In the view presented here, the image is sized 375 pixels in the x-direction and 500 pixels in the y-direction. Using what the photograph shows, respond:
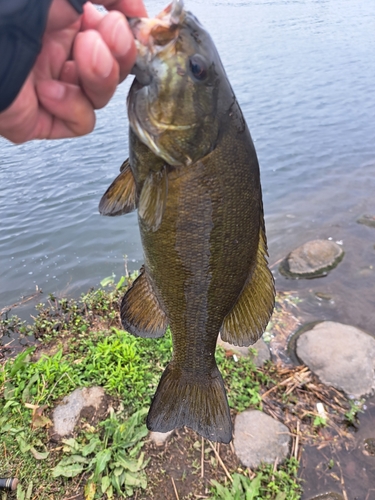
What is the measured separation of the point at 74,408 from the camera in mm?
3926

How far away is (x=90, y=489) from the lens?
336cm

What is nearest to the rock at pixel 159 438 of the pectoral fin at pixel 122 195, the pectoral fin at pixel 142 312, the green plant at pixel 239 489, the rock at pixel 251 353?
the green plant at pixel 239 489

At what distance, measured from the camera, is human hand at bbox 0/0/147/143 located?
4.38 ft

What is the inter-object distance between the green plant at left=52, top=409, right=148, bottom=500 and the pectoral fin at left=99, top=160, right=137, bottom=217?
237cm

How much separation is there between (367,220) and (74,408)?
6782 mm

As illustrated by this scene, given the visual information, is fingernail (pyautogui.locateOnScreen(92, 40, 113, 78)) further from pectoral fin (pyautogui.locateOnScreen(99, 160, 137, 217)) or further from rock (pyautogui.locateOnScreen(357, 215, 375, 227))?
rock (pyautogui.locateOnScreen(357, 215, 375, 227))

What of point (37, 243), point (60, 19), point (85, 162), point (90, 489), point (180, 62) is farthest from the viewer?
point (85, 162)

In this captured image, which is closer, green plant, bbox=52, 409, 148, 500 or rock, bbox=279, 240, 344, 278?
green plant, bbox=52, 409, 148, 500

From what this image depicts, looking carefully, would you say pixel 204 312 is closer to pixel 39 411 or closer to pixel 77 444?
pixel 77 444

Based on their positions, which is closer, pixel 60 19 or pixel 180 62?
pixel 60 19

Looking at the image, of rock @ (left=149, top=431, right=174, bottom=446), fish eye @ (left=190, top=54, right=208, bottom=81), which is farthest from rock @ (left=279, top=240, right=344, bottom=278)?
fish eye @ (left=190, top=54, right=208, bottom=81)

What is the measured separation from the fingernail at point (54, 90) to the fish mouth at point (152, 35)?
0.26 m

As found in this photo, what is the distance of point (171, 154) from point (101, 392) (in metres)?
3.07

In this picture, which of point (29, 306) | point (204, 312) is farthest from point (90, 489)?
point (29, 306)
